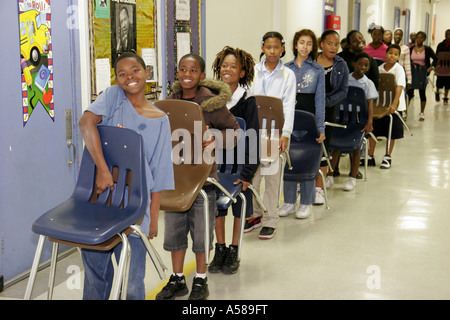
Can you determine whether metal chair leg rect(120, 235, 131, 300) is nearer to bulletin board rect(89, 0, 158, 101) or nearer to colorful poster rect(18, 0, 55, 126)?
colorful poster rect(18, 0, 55, 126)

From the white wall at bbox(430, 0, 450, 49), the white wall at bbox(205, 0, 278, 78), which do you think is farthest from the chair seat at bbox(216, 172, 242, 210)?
the white wall at bbox(430, 0, 450, 49)

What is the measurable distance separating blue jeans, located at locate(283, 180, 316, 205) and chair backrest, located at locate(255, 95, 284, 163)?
73 cm

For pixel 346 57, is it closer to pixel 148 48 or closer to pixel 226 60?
pixel 148 48

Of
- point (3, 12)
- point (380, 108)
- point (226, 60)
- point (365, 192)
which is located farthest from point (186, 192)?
point (380, 108)

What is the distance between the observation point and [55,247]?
8.28ft

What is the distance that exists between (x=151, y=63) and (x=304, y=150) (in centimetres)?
141

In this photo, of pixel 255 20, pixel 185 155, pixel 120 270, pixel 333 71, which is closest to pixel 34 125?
pixel 185 155

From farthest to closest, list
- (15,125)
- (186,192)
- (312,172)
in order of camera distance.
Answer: (312,172)
(15,125)
(186,192)

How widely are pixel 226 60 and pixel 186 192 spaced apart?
3.25 ft

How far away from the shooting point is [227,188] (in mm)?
3492

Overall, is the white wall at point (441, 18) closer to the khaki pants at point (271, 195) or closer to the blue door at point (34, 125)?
the khaki pants at point (271, 195)

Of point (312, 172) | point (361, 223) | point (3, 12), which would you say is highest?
point (3, 12)

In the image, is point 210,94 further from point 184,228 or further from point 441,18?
point 441,18

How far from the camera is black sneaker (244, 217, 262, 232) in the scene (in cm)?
448
